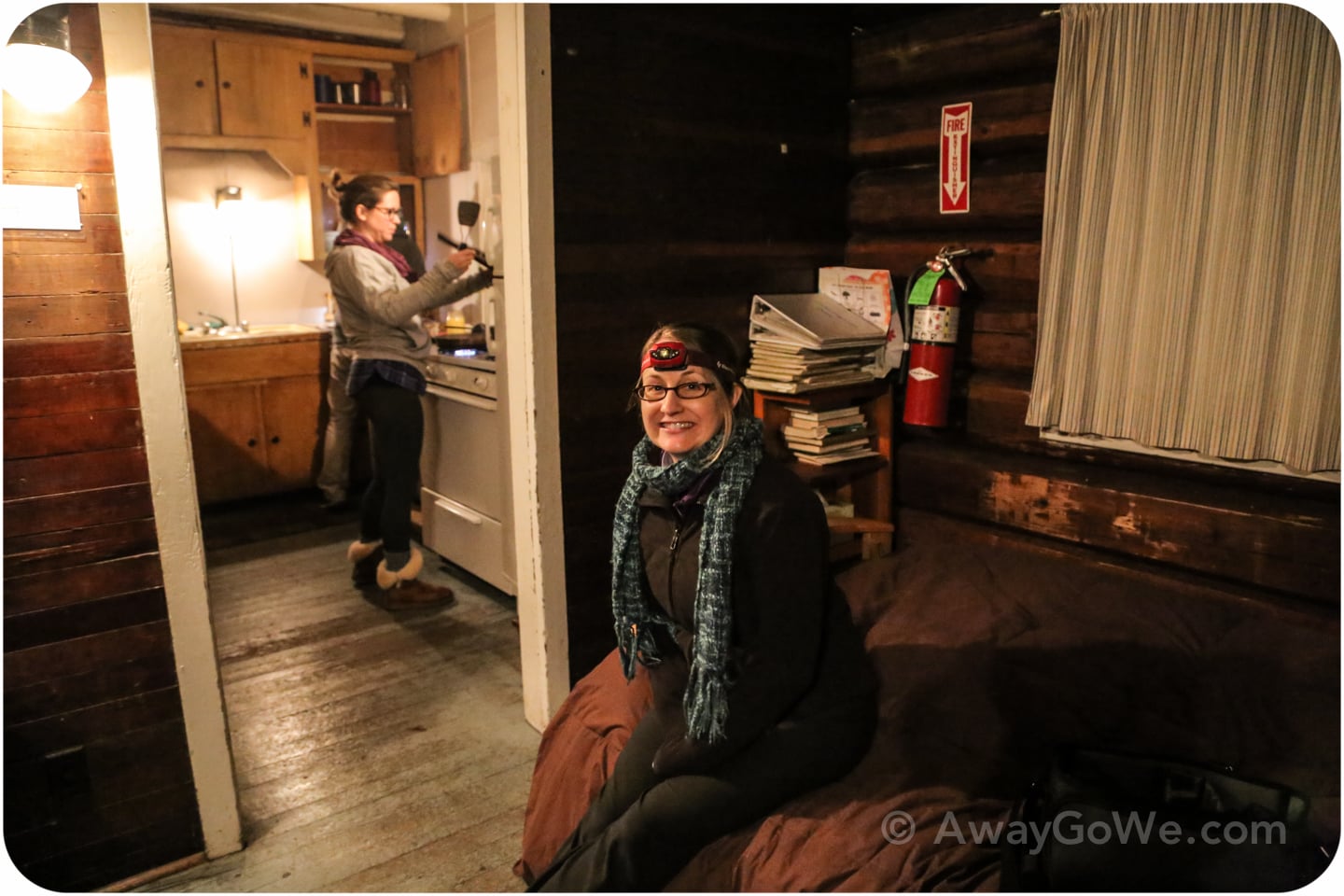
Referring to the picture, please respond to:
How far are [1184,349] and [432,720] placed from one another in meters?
2.52

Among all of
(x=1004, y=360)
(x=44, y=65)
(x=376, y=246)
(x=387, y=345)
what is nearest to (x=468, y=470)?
(x=387, y=345)

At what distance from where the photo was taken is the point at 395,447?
3885mm

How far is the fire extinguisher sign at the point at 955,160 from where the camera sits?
9.83 ft

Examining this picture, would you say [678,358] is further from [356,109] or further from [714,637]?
[356,109]

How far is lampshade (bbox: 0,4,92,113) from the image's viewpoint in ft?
5.95

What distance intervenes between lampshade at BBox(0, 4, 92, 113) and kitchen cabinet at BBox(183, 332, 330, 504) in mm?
3083

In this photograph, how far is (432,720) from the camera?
9.91 ft

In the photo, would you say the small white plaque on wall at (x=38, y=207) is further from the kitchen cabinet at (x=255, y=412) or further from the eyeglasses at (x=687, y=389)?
the kitchen cabinet at (x=255, y=412)

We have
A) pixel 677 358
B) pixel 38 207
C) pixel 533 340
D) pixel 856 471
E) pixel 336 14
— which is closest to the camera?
pixel 677 358

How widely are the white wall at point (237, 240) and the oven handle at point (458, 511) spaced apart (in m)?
2.26

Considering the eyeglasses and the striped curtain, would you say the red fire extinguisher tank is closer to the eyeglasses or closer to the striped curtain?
the striped curtain

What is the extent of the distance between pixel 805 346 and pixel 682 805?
1.58m

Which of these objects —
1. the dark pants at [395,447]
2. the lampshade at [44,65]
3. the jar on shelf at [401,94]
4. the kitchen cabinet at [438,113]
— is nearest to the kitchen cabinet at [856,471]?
the dark pants at [395,447]

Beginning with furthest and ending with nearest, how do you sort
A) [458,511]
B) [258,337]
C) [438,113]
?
[438,113] → [258,337] → [458,511]
